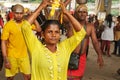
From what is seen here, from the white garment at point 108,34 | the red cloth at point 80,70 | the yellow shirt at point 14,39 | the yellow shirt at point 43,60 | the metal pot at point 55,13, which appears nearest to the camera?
the yellow shirt at point 43,60

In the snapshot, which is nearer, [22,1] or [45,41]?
[45,41]

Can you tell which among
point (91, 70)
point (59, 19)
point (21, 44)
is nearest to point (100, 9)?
point (91, 70)

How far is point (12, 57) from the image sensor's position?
5.48 meters

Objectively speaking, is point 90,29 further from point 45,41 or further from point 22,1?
point 22,1

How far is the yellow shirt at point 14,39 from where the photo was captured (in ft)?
17.7

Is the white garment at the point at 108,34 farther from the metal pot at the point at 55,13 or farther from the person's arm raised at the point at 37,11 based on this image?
the person's arm raised at the point at 37,11

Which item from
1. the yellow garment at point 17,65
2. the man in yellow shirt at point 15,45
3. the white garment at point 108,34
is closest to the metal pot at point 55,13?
the man in yellow shirt at point 15,45

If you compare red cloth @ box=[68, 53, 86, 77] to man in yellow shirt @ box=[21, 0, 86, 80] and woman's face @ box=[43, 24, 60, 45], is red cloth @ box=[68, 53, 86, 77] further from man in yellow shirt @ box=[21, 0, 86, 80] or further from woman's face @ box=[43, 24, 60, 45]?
woman's face @ box=[43, 24, 60, 45]

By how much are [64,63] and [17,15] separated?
253cm

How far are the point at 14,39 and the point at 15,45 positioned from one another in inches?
4.0

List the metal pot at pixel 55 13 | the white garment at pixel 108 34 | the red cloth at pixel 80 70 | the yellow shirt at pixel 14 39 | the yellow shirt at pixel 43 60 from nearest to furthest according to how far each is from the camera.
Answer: the yellow shirt at pixel 43 60 < the metal pot at pixel 55 13 < the red cloth at pixel 80 70 < the yellow shirt at pixel 14 39 < the white garment at pixel 108 34

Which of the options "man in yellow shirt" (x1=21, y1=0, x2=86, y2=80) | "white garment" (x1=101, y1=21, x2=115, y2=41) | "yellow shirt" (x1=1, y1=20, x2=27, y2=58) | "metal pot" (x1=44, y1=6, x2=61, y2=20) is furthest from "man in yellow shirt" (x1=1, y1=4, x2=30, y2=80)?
"white garment" (x1=101, y1=21, x2=115, y2=41)

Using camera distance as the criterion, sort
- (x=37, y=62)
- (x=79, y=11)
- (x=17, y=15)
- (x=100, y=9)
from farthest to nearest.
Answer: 1. (x=100, y=9)
2. (x=17, y=15)
3. (x=79, y=11)
4. (x=37, y=62)

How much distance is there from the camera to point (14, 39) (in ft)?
17.8
